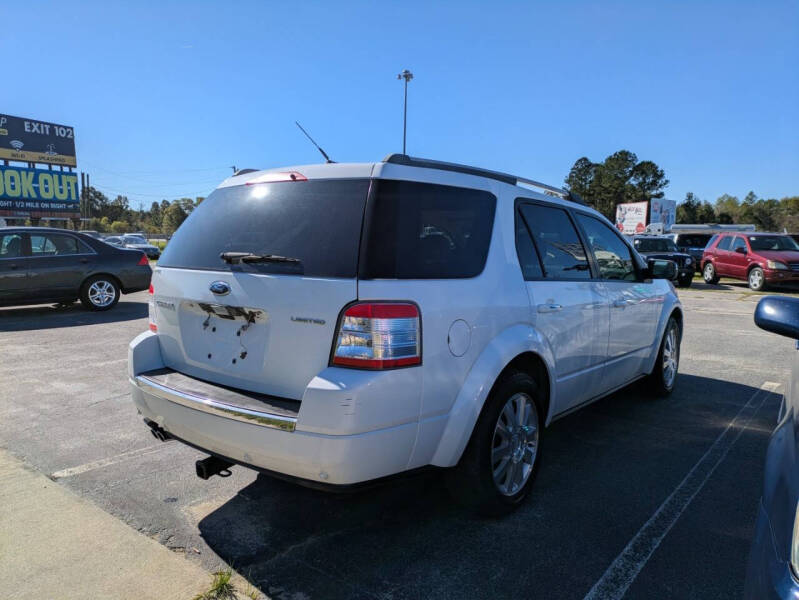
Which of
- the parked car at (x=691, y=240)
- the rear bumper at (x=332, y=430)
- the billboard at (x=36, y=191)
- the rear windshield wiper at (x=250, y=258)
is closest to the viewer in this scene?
the rear bumper at (x=332, y=430)

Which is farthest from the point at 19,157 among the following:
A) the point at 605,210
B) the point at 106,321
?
the point at 605,210

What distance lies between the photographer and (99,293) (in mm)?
10312

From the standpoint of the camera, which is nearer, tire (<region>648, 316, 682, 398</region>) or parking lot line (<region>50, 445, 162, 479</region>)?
parking lot line (<region>50, 445, 162, 479</region>)

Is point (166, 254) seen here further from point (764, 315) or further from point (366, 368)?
point (764, 315)

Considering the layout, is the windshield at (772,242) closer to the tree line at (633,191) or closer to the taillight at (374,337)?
the taillight at (374,337)

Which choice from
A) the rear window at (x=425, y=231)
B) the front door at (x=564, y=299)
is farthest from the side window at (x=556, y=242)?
the rear window at (x=425, y=231)

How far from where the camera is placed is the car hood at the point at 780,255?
16.8 meters

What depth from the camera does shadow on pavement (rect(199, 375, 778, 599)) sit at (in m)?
2.42

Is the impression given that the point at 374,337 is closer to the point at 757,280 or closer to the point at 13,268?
the point at 13,268

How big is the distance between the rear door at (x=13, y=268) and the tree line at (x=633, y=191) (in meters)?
85.3

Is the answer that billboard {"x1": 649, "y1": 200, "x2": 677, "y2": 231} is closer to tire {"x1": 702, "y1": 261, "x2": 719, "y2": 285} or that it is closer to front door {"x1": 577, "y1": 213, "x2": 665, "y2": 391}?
tire {"x1": 702, "y1": 261, "x2": 719, "y2": 285}

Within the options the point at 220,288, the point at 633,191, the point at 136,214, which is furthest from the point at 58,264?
the point at 136,214

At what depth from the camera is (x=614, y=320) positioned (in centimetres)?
413

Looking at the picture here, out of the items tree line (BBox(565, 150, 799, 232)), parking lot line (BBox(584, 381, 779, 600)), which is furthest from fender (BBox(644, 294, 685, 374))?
tree line (BBox(565, 150, 799, 232))
